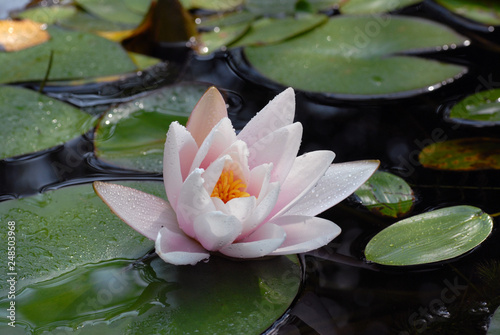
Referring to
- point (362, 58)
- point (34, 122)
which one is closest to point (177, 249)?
point (34, 122)

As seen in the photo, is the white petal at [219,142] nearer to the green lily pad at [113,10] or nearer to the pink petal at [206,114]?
the pink petal at [206,114]

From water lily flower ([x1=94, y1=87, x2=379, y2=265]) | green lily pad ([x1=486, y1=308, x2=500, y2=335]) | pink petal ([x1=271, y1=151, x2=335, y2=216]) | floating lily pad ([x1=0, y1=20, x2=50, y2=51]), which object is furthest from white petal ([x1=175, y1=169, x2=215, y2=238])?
floating lily pad ([x1=0, y1=20, x2=50, y2=51])

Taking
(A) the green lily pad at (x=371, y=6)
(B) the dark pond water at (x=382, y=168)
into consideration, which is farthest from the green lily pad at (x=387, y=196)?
(A) the green lily pad at (x=371, y=6)

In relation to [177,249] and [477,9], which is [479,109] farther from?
[177,249]

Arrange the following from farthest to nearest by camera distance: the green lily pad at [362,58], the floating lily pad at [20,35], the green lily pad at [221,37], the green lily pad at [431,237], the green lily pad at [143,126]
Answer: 1. the green lily pad at [221,37]
2. the floating lily pad at [20,35]
3. the green lily pad at [362,58]
4. the green lily pad at [143,126]
5. the green lily pad at [431,237]

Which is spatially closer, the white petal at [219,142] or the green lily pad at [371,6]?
the white petal at [219,142]

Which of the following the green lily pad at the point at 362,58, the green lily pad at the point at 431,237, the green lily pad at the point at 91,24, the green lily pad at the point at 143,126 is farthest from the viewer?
the green lily pad at the point at 91,24

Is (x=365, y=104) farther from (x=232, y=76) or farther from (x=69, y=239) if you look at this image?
(x=69, y=239)
